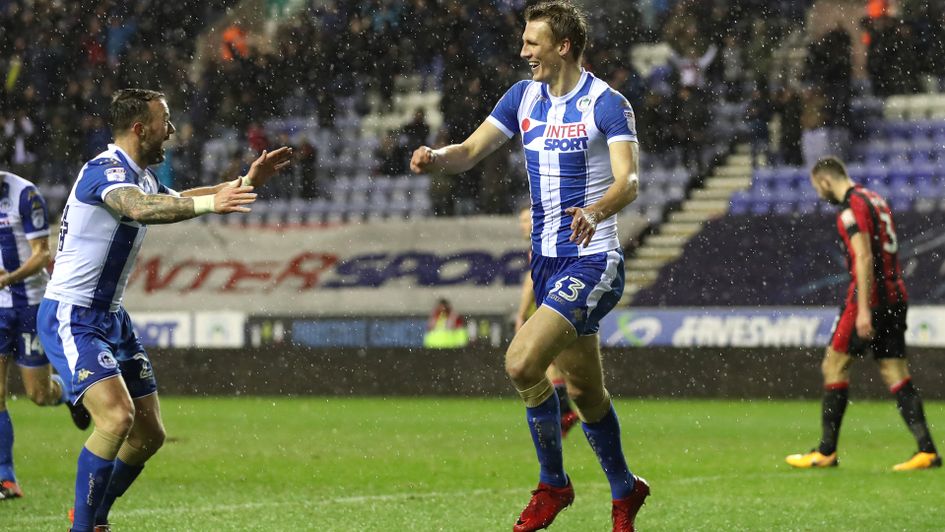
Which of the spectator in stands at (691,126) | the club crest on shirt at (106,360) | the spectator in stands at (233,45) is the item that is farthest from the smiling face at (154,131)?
the spectator in stands at (233,45)

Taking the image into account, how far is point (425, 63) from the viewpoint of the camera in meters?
21.2

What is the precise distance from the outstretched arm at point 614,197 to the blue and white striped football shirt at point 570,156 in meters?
0.13

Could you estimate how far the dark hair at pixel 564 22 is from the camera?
654 cm

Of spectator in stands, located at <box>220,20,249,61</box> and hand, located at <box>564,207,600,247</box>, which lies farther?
spectator in stands, located at <box>220,20,249,61</box>

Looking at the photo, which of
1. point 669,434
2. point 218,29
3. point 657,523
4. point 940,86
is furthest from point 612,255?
point 218,29

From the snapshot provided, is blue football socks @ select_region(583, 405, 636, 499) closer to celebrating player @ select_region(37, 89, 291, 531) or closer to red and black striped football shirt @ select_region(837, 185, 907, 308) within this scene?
celebrating player @ select_region(37, 89, 291, 531)

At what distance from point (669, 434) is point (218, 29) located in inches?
519

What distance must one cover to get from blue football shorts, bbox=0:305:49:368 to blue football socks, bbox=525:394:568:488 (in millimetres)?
4060

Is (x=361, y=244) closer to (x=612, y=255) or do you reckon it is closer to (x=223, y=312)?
(x=223, y=312)

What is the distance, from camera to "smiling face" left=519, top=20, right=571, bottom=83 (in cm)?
653

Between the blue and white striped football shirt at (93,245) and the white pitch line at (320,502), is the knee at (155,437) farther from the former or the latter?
the white pitch line at (320,502)

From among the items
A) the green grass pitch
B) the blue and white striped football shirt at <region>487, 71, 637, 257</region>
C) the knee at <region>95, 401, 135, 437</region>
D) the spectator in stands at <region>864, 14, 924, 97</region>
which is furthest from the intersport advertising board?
the knee at <region>95, 401, 135, 437</region>

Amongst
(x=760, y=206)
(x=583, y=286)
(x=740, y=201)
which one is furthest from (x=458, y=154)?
(x=740, y=201)

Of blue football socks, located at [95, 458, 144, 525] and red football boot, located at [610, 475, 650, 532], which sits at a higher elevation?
blue football socks, located at [95, 458, 144, 525]
